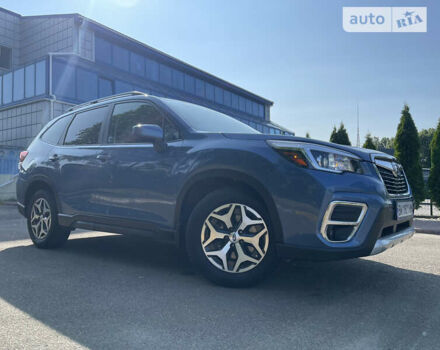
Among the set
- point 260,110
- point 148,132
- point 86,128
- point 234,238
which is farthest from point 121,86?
point 234,238

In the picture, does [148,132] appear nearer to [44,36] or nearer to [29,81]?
[29,81]

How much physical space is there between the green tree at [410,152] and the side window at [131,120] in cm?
1134

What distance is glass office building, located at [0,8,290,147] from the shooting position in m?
20.8

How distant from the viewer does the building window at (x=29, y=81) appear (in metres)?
21.2

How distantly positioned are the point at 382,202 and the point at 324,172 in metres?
0.52

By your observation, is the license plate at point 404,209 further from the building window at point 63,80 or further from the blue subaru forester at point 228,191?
the building window at point 63,80

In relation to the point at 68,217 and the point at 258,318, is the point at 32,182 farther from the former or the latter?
the point at 258,318

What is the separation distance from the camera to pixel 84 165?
4559mm

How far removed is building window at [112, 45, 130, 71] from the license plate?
77.7 feet

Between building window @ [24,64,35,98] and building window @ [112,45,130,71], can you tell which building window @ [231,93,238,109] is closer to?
building window @ [112,45,130,71]

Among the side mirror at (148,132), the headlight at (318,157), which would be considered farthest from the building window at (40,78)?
the headlight at (318,157)

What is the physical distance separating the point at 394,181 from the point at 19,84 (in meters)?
23.0

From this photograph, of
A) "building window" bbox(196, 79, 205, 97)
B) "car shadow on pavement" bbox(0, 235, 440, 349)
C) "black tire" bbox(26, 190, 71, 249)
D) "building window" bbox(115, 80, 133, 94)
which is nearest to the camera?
"car shadow on pavement" bbox(0, 235, 440, 349)

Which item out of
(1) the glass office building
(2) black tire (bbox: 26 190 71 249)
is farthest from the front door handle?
(1) the glass office building
